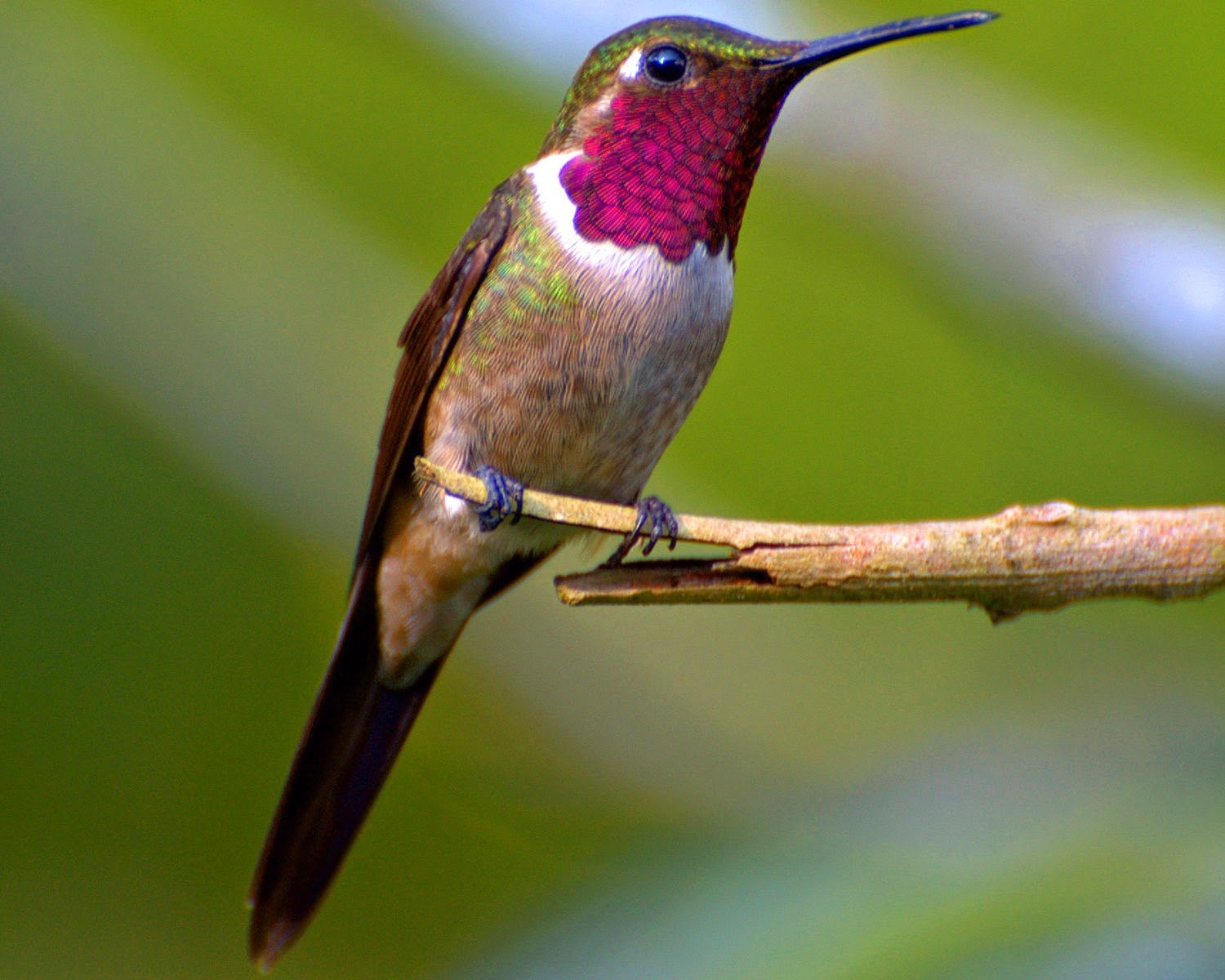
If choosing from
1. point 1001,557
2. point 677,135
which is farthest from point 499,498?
point 1001,557

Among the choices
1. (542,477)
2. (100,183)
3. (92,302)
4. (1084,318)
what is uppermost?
(1084,318)

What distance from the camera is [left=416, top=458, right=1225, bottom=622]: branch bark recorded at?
142 cm

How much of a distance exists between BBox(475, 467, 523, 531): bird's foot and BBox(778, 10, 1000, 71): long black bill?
68 cm

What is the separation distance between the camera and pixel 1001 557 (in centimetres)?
142

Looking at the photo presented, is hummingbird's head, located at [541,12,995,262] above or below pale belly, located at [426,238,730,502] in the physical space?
above

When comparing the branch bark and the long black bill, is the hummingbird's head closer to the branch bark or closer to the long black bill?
the long black bill

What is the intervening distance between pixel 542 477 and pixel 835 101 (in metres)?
1.13

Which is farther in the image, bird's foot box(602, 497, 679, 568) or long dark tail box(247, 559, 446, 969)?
long dark tail box(247, 559, 446, 969)

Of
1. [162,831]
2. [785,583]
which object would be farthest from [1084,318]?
[162,831]

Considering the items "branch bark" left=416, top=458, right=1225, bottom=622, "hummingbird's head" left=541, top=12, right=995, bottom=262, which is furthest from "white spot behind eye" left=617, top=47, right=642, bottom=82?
"branch bark" left=416, top=458, right=1225, bottom=622

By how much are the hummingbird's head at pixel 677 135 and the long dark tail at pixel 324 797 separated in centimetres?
75

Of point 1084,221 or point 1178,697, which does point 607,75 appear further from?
point 1178,697

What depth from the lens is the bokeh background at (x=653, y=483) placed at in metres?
2.28

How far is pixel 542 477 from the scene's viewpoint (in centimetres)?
190
